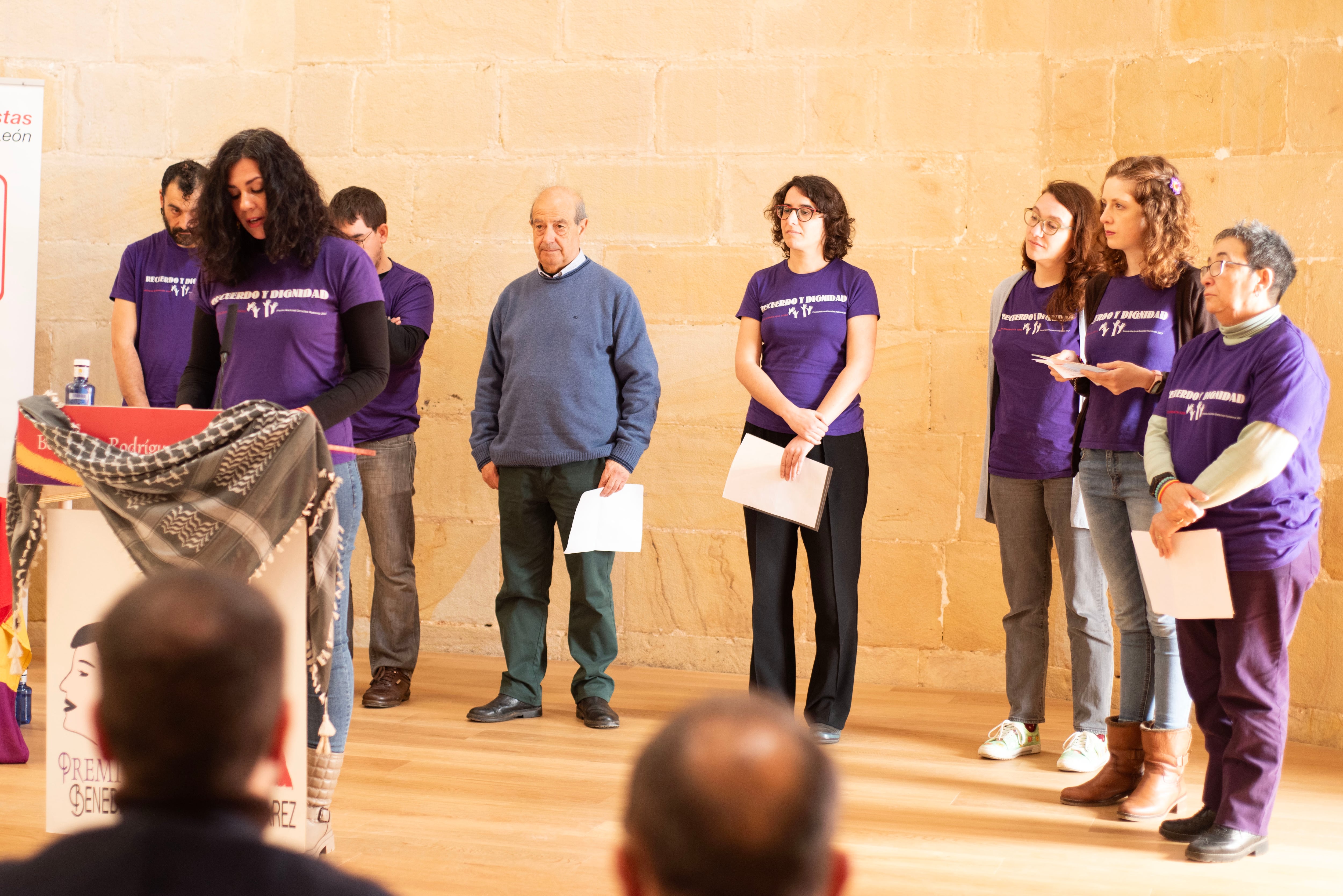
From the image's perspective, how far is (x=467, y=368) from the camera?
4.89 metres

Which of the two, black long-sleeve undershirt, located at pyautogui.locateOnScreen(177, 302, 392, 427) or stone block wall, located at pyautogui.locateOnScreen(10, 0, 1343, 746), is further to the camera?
stone block wall, located at pyautogui.locateOnScreen(10, 0, 1343, 746)

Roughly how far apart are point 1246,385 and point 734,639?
8.17 feet

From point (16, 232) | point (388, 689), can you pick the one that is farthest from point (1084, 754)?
point (16, 232)

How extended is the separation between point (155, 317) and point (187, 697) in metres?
3.59

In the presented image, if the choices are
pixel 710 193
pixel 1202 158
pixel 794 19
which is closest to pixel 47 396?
pixel 710 193

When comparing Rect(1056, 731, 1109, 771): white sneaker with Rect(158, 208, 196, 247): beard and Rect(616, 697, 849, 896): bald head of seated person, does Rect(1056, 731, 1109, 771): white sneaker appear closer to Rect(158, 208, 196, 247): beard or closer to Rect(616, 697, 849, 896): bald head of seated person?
Rect(616, 697, 849, 896): bald head of seated person

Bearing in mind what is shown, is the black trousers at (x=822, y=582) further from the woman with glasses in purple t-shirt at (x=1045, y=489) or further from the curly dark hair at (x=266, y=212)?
the curly dark hair at (x=266, y=212)

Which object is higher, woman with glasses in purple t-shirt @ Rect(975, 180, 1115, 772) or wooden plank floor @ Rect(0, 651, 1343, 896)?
woman with glasses in purple t-shirt @ Rect(975, 180, 1115, 772)

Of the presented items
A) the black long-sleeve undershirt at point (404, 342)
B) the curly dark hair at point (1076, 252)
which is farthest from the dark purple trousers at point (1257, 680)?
the black long-sleeve undershirt at point (404, 342)

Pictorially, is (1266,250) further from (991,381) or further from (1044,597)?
(1044,597)

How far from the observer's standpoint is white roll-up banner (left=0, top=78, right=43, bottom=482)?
4254 mm

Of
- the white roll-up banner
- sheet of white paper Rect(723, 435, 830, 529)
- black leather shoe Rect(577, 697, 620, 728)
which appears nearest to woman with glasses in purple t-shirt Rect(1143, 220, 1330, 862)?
sheet of white paper Rect(723, 435, 830, 529)

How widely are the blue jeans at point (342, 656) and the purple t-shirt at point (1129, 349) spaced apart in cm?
183

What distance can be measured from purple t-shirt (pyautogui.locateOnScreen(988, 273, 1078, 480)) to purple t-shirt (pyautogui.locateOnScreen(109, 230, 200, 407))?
264cm
